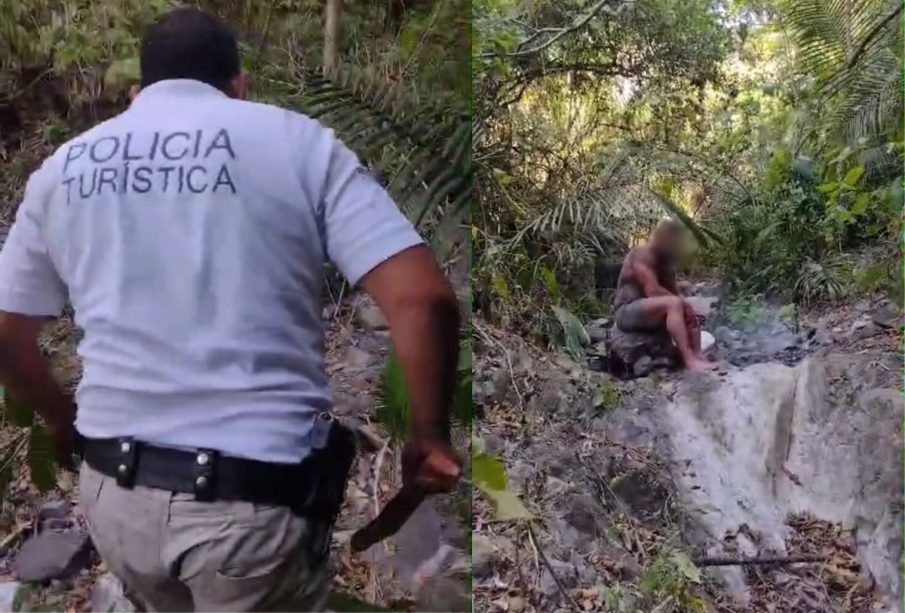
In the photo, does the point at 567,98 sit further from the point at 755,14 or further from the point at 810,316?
the point at 810,316

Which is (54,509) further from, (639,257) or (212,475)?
(639,257)

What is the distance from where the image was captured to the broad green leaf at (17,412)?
1.58 m

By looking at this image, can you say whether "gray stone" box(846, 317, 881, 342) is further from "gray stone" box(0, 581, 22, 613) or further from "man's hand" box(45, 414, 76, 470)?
"gray stone" box(0, 581, 22, 613)

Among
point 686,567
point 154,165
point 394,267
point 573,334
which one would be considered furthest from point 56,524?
point 686,567

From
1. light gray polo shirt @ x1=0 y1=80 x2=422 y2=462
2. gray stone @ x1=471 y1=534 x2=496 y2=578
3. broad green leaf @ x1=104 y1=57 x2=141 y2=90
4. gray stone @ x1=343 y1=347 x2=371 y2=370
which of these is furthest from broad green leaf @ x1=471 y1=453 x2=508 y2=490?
broad green leaf @ x1=104 y1=57 x2=141 y2=90

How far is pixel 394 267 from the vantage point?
126 centimetres

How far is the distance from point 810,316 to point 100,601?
1242 mm

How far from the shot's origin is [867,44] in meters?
1.62

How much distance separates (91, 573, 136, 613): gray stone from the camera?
156 cm

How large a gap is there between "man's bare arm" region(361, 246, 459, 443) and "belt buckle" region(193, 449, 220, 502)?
0.93ft

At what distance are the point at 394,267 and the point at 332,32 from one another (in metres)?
0.55

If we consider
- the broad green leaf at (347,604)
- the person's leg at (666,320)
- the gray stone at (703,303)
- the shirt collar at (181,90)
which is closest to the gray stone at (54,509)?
the broad green leaf at (347,604)

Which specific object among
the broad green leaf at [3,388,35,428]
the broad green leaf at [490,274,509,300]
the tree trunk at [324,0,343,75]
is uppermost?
the tree trunk at [324,0,343,75]

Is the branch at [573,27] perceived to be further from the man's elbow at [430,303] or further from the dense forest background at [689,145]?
the man's elbow at [430,303]
